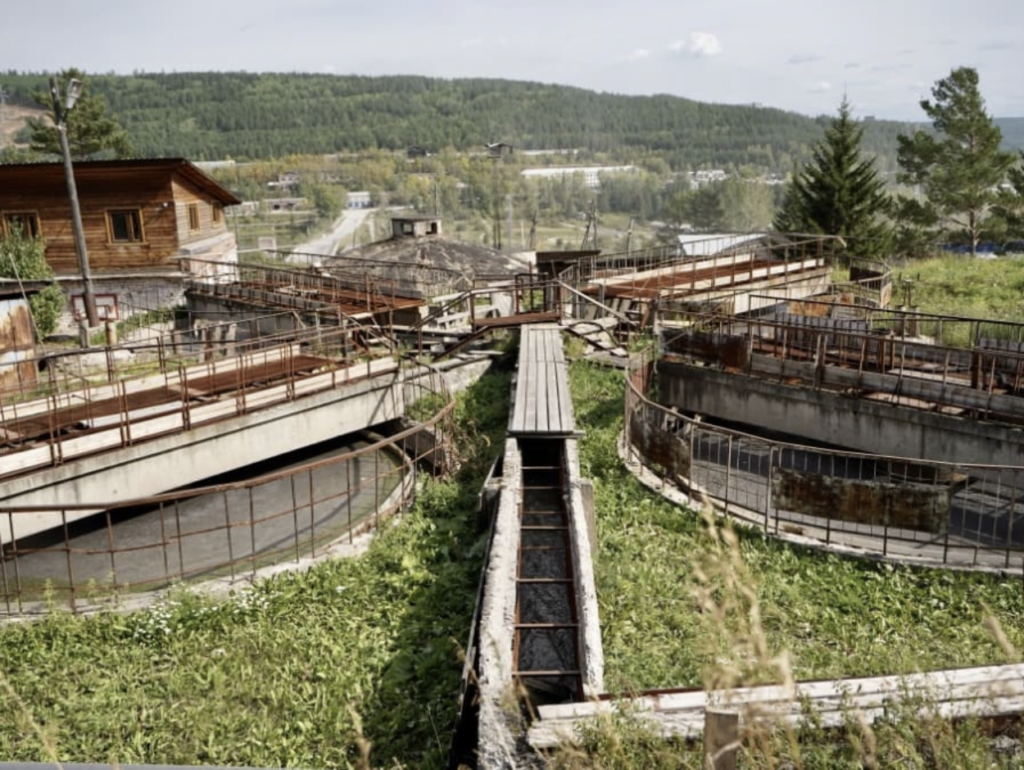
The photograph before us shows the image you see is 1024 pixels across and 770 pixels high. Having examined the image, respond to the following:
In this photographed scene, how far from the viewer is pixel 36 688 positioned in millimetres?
7875

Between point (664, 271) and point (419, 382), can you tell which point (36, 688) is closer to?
point (419, 382)

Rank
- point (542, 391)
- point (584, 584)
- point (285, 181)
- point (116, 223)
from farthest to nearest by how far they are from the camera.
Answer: point (285, 181), point (116, 223), point (542, 391), point (584, 584)

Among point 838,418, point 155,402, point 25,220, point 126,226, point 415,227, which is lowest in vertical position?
point 838,418

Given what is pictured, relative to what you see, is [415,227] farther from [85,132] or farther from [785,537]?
[85,132]

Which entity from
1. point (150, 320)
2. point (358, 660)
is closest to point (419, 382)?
point (358, 660)

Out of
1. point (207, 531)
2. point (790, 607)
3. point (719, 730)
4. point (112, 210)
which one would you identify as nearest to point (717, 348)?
point (790, 607)

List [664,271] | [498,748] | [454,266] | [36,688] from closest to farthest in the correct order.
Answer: [498,748] < [36,688] < [664,271] < [454,266]

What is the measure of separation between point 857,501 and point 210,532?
372 inches

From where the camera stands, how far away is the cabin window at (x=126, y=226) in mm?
30672

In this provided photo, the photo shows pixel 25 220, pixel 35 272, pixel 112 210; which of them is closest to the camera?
pixel 35 272

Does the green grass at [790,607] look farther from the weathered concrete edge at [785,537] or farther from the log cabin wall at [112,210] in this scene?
the log cabin wall at [112,210]

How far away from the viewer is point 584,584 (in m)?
8.09

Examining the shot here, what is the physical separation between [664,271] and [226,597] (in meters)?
22.1

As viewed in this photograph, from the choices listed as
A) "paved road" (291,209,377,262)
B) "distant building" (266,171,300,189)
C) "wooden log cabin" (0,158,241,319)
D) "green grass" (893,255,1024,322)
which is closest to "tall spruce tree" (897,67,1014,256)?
"green grass" (893,255,1024,322)
